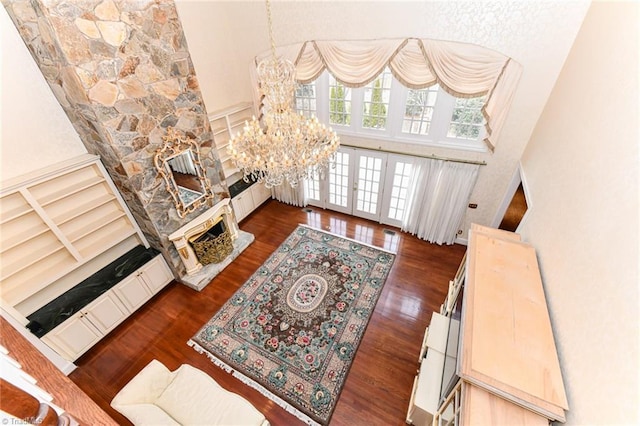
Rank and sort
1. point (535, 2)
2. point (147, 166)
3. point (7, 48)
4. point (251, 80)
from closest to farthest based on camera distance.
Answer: point (7, 48) < point (535, 2) < point (147, 166) < point (251, 80)

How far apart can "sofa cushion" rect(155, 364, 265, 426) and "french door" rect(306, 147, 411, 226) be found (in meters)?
3.70

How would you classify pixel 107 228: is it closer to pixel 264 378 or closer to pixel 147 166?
pixel 147 166

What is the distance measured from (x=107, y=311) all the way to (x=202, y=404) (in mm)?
2153

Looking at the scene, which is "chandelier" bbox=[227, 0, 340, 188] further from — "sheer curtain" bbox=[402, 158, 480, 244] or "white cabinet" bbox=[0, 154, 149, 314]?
"sheer curtain" bbox=[402, 158, 480, 244]

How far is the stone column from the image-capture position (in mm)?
2689

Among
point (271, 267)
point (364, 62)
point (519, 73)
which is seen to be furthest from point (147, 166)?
point (519, 73)

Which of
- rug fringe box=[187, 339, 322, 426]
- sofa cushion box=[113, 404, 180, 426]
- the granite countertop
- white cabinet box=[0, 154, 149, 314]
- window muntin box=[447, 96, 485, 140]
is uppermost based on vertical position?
window muntin box=[447, 96, 485, 140]

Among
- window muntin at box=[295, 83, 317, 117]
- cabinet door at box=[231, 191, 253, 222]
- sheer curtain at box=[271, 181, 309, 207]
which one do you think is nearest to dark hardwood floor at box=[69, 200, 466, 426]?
cabinet door at box=[231, 191, 253, 222]

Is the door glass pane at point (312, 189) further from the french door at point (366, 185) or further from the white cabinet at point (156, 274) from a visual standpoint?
the white cabinet at point (156, 274)

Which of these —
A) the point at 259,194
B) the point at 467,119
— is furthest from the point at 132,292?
the point at 467,119

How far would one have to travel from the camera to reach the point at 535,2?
2.96 metres

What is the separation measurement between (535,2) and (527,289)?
10.9 feet

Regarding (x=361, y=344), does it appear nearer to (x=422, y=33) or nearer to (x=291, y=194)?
(x=291, y=194)

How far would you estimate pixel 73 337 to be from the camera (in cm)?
330
